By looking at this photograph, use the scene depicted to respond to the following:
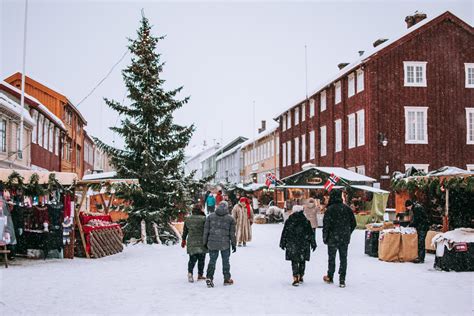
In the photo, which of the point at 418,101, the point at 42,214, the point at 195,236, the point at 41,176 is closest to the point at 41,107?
the point at 42,214

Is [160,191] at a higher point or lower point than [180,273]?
higher

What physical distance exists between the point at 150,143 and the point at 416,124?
1715 cm

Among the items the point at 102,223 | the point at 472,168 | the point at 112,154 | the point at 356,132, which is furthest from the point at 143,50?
the point at 472,168

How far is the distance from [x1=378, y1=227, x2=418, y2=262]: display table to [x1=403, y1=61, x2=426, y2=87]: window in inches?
729

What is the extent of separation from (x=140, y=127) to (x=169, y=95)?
1561 millimetres

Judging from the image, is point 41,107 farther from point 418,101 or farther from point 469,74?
point 469,74

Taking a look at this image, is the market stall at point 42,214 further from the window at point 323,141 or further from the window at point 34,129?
the window at point 323,141

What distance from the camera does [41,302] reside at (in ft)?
28.5

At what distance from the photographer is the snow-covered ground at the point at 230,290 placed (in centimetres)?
815

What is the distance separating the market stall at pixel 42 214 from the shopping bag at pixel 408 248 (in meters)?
8.78

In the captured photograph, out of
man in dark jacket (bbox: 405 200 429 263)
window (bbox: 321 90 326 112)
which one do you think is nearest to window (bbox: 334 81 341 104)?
window (bbox: 321 90 326 112)

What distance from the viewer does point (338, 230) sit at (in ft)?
33.7

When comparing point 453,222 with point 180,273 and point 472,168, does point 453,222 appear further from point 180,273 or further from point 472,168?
point 472,168

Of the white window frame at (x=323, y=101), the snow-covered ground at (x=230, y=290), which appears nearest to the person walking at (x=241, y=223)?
the snow-covered ground at (x=230, y=290)
